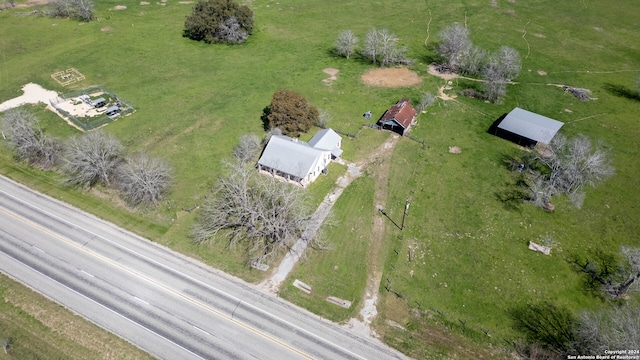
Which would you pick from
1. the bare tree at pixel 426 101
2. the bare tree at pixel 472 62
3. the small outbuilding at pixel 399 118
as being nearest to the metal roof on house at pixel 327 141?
the small outbuilding at pixel 399 118

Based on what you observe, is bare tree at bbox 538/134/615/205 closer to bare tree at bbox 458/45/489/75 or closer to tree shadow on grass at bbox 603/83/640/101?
tree shadow on grass at bbox 603/83/640/101

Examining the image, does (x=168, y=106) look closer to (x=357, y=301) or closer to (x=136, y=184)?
(x=136, y=184)

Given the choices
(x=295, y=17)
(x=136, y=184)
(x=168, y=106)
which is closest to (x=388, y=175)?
(x=136, y=184)

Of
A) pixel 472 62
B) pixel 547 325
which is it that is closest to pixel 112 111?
pixel 472 62

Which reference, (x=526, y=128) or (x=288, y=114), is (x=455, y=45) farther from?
(x=288, y=114)

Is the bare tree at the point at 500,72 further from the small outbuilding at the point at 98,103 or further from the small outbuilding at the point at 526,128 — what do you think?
the small outbuilding at the point at 98,103
